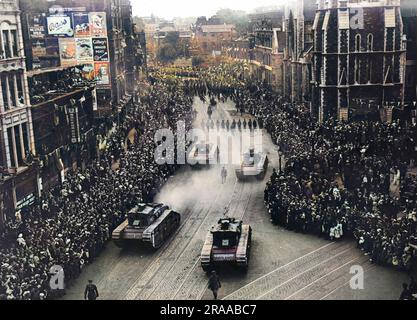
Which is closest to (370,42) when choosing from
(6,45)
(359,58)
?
(359,58)

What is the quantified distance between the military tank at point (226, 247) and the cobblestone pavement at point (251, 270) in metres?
0.40

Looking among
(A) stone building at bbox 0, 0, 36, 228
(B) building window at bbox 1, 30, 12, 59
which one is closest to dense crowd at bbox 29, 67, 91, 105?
(A) stone building at bbox 0, 0, 36, 228

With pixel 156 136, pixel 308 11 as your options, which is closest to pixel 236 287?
pixel 156 136

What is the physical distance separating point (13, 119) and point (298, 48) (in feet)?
84.9

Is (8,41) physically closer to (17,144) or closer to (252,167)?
(17,144)

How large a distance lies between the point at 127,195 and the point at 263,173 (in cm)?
778

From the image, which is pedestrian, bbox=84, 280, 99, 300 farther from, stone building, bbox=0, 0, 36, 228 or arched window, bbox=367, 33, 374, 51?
arched window, bbox=367, 33, 374, 51

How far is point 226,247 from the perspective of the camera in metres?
18.4

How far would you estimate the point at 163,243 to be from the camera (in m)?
20.9

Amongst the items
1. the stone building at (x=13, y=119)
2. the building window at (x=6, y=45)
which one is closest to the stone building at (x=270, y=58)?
the stone building at (x=13, y=119)

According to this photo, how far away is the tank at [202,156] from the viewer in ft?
97.7

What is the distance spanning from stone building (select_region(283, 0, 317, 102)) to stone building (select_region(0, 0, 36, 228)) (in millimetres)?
20744

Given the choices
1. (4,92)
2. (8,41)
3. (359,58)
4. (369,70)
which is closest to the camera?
(4,92)

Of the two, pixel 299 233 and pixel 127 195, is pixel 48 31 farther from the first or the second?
pixel 299 233
